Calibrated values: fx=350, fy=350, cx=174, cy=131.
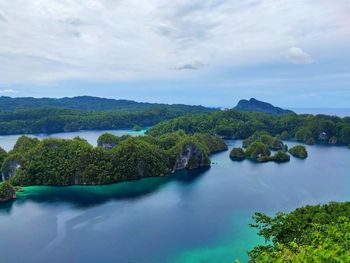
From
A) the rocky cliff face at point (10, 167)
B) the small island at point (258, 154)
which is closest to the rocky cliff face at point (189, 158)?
the small island at point (258, 154)

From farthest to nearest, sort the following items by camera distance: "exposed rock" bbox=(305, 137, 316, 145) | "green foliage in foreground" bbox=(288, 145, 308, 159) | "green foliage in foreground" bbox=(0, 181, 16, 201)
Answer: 1. "exposed rock" bbox=(305, 137, 316, 145)
2. "green foliage in foreground" bbox=(288, 145, 308, 159)
3. "green foliage in foreground" bbox=(0, 181, 16, 201)

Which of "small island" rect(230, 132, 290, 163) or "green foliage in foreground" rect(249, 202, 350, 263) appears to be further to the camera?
"small island" rect(230, 132, 290, 163)

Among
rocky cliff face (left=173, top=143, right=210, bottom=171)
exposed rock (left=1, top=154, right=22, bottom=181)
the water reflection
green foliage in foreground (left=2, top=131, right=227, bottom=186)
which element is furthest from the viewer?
rocky cliff face (left=173, top=143, right=210, bottom=171)

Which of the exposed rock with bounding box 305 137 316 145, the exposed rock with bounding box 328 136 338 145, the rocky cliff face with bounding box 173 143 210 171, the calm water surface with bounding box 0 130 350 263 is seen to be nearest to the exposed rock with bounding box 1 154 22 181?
the calm water surface with bounding box 0 130 350 263

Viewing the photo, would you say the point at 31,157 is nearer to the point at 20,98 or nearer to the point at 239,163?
the point at 239,163

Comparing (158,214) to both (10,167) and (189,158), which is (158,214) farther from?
(10,167)

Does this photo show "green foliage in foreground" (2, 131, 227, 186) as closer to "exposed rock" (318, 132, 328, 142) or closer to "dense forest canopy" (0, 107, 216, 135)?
"exposed rock" (318, 132, 328, 142)

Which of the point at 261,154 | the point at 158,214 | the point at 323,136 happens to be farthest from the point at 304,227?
the point at 323,136

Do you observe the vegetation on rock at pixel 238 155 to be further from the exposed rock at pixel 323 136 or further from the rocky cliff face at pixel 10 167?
the rocky cliff face at pixel 10 167

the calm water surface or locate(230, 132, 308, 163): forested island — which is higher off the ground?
locate(230, 132, 308, 163): forested island
